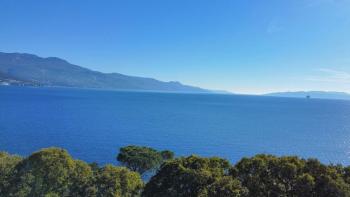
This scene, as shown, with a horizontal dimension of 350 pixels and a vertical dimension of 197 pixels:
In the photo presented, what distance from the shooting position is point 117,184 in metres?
23.2

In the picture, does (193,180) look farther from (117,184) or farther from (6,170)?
(6,170)

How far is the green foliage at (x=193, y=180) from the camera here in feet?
59.2

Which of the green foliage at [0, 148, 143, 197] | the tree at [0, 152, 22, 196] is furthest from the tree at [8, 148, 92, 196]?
the tree at [0, 152, 22, 196]

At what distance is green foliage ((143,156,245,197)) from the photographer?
1803cm

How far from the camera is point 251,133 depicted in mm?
96938

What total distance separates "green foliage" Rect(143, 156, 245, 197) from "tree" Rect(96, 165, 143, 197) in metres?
2.70

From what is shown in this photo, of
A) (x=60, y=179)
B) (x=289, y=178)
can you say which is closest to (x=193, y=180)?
(x=289, y=178)

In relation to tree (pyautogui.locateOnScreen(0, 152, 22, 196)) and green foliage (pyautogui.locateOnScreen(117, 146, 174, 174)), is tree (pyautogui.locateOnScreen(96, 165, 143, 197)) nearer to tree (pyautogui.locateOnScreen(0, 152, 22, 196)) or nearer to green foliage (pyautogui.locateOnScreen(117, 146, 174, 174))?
tree (pyautogui.locateOnScreen(0, 152, 22, 196))

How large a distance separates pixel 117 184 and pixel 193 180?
21.4 ft

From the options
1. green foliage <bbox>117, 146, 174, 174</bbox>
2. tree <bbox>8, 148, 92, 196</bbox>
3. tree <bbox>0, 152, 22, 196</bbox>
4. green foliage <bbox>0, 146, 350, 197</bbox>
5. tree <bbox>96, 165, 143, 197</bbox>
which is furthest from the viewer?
green foliage <bbox>117, 146, 174, 174</bbox>

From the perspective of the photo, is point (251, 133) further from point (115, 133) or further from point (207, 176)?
point (207, 176)

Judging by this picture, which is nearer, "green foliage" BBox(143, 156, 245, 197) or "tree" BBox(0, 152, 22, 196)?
"green foliage" BBox(143, 156, 245, 197)

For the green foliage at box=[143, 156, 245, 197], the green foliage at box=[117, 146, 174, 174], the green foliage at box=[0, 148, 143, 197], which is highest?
the green foliage at box=[143, 156, 245, 197]

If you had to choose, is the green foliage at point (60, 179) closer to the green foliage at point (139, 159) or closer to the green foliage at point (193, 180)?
the green foliage at point (193, 180)
